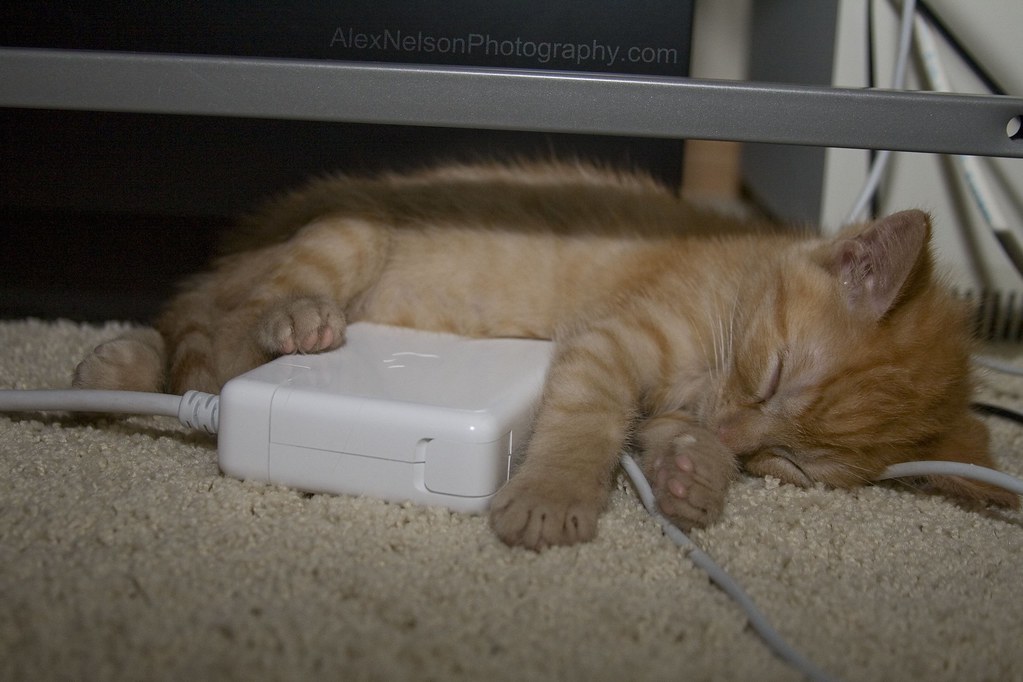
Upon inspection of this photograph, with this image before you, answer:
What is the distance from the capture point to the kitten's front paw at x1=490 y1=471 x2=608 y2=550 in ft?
2.76

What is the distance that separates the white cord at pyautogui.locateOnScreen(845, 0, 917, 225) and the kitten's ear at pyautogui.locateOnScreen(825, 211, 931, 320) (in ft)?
1.25

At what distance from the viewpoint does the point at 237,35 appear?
131cm

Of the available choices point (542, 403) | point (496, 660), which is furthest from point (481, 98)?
point (496, 660)

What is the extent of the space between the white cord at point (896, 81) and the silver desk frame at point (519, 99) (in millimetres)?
519

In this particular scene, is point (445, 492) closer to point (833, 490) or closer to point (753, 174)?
point (833, 490)

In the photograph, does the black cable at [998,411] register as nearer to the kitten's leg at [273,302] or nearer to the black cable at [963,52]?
the black cable at [963,52]

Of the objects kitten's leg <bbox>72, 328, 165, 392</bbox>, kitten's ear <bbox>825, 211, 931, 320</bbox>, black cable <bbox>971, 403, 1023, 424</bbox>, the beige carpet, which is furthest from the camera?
black cable <bbox>971, 403, 1023, 424</bbox>

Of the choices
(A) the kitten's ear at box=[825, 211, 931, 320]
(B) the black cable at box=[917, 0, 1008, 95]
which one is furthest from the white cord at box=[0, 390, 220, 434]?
(B) the black cable at box=[917, 0, 1008, 95]

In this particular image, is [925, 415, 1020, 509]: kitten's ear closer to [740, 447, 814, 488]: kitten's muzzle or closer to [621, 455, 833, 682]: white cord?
[740, 447, 814, 488]: kitten's muzzle

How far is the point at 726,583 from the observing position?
786 millimetres

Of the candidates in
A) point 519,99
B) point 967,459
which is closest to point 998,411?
point 967,459

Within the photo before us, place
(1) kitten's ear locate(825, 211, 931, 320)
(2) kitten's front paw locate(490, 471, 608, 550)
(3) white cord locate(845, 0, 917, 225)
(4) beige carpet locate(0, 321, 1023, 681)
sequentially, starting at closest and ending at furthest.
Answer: (4) beige carpet locate(0, 321, 1023, 681)
(2) kitten's front paw locate(490, 471, 608, 550)
(1) kitten's ear locate(825, 211, 931, 320)
(3) white cord locate(845, 0, 917, 225)

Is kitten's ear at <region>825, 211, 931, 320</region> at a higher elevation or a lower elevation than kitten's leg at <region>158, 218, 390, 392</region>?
higher

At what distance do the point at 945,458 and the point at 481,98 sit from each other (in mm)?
714
